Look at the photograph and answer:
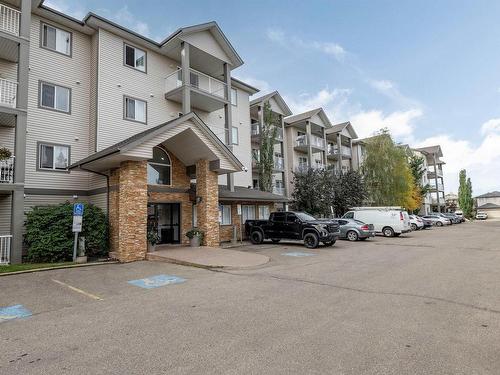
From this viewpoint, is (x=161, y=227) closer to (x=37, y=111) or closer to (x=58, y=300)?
(x=37, y=111)

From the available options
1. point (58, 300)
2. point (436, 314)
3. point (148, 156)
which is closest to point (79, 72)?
point (148, 156)

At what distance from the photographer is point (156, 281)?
9.27 m

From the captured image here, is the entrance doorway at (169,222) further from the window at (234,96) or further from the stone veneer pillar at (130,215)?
the window at (234,96)

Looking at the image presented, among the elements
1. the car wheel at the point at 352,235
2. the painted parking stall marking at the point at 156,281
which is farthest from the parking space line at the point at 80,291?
the car wheel at the point at 352,235

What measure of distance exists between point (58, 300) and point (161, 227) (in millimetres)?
10068

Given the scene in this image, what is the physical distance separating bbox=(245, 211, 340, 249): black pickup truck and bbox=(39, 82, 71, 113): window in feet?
39.9

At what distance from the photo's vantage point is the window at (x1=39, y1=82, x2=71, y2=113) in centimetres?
1545

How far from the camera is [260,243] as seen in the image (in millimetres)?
19547

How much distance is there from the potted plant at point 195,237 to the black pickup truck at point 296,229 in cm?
471

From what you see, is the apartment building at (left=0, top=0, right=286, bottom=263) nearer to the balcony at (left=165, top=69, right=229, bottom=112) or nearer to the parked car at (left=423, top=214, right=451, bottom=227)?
the balcony at (left=165, top=69, right=229, bottom=112)

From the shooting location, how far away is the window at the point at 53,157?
15148 millimetres

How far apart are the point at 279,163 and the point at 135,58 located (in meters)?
15.7

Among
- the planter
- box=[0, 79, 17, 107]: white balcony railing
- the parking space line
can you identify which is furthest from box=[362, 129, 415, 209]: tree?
the parking space line

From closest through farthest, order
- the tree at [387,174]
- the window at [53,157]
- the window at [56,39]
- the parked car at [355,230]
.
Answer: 1. the window at [53,157]
2. the window at [56,39]
3. the parked car at [355,230]
4. the tree at [387,174]
